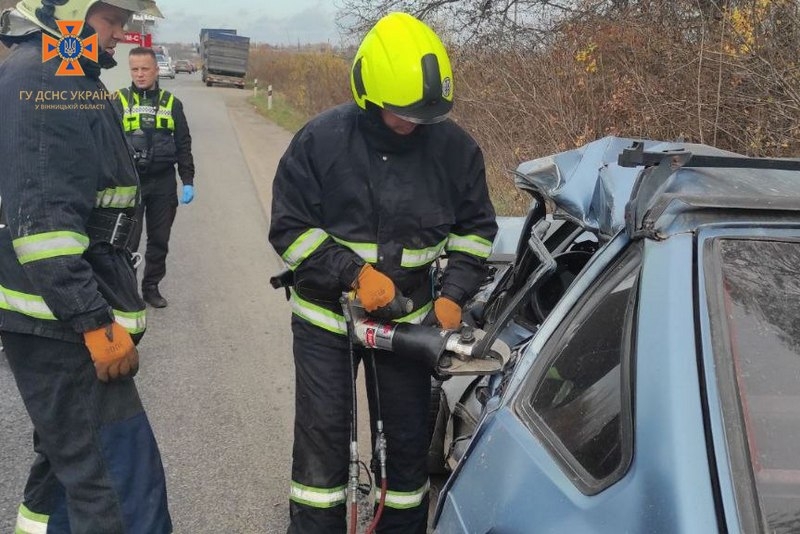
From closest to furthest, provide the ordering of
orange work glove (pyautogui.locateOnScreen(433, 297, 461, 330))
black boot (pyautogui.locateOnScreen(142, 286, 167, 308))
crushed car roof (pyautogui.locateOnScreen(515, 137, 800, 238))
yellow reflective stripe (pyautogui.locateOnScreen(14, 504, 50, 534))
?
crushed car roof (pyautogui.locateOnScreen(515, 137, 800, 238)) < yellow reflective stripe (pyautogui.locateOnScreen(14, 504, 50, 534)) < orange work glove (pyautogui.locateOnScreen(433, 297, 461, 330)) < black boot (pyautogui.locateOnScreen(142, 286, 167, 308))

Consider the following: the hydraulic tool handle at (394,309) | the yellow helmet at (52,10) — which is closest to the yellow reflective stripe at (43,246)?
the yellow helmet at (52,10)

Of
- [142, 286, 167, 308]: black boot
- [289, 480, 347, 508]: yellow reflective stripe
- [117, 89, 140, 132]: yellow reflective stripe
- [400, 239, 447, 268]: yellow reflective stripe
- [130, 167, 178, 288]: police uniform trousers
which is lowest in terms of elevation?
[142, 286, 167, 308]: black boot

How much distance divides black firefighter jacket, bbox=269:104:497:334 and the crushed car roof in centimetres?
35

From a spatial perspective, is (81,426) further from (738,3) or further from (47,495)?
(738,3)

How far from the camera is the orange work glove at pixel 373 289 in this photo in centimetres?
229

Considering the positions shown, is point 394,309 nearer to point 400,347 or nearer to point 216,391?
point 400,347

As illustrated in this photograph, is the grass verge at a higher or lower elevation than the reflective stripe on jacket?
lower

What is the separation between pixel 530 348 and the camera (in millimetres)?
1920

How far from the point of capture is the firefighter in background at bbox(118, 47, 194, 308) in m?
5.19

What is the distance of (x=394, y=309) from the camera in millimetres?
2365

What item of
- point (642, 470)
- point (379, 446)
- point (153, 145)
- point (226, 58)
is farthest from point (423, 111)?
point (226, 58)

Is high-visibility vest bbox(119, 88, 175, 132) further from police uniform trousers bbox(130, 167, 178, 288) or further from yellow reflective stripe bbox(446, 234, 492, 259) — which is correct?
yellow reflective stripe bbox(446, 234, 492, 259)

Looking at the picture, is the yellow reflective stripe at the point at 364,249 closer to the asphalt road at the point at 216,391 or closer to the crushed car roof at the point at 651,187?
the crushed car roof at the point at 651,187

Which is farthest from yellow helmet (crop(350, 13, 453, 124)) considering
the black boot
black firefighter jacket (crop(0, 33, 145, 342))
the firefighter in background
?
the black boot
